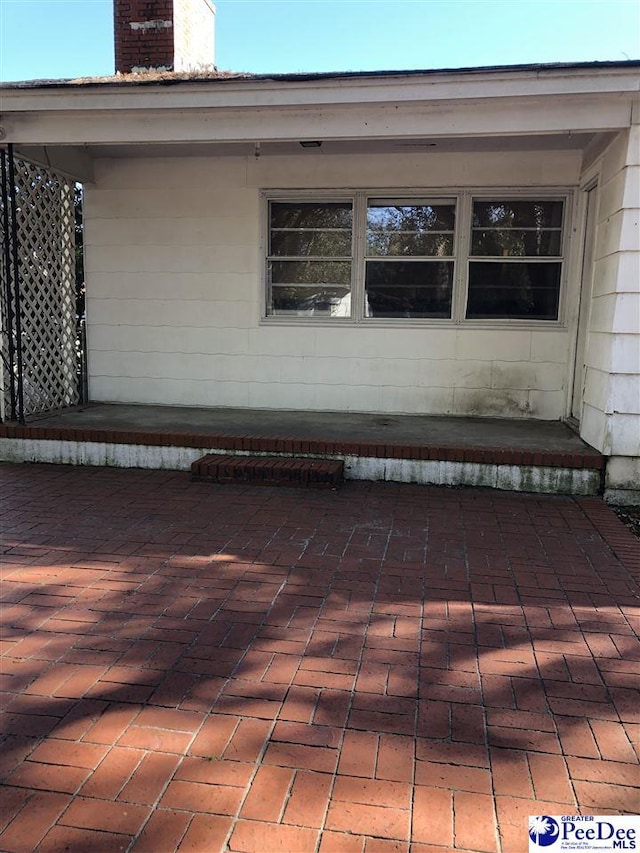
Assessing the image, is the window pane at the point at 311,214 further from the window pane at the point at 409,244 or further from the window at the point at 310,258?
the window pane at the point at 409,244

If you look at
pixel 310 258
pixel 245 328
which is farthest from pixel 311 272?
pixel 245 328

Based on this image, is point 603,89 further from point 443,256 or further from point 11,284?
point 11,284

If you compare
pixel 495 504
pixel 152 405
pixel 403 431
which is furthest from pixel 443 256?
pixel 152 405

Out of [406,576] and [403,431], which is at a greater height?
[403,431]

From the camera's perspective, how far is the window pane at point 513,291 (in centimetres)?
693

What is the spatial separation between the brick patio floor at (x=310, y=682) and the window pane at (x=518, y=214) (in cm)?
362

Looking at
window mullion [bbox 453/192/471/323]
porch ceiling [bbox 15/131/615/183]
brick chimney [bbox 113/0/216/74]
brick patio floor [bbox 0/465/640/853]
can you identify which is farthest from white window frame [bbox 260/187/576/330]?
brick patio floor [bbox 0/465/640/853]

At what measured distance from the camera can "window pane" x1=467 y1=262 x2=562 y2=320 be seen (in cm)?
693

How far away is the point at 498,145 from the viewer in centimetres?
658

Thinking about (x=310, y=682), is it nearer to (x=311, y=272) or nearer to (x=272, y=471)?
(x=272, y=471)

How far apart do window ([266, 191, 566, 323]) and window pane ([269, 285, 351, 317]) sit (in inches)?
0.4

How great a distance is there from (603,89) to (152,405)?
18.0 feet

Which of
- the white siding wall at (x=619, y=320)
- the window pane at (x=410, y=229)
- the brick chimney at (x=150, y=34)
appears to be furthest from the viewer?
the brick chimney at (x=150, y=34)

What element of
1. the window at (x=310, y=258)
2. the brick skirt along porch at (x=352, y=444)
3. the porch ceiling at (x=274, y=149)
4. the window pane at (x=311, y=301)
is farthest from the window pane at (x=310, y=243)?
the brick skirt along porch at (x=352, y=444)
